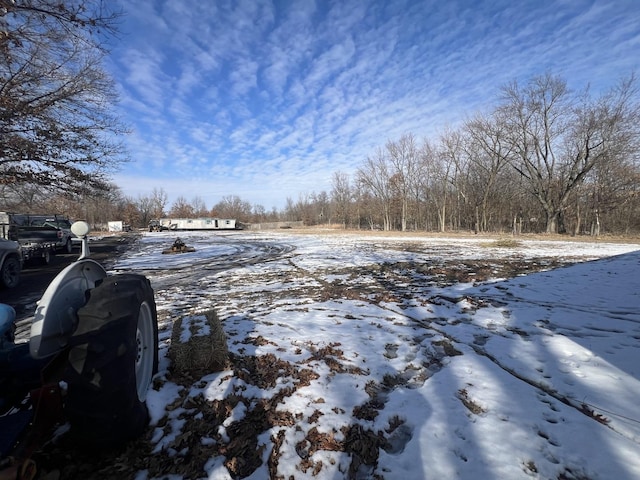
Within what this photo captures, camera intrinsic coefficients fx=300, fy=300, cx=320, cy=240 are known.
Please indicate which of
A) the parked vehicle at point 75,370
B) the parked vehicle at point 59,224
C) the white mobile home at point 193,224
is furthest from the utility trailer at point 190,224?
the parked vehicle at point 75,370

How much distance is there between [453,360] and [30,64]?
15592mm

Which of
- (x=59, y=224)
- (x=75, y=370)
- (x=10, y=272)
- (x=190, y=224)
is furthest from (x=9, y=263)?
(x=190, y=224)

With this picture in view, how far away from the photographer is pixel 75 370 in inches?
69.3

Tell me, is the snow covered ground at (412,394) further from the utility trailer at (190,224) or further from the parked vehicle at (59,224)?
the utility trailer at (190,224)

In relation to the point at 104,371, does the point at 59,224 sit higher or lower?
higher

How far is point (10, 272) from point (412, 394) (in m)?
11.3

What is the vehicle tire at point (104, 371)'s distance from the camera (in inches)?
69.7

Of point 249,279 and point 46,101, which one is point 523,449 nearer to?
point 249,279

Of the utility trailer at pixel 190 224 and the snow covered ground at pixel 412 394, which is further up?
the utility trailer at pixel 190 224

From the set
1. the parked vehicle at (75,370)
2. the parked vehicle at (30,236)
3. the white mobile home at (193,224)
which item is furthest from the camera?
the white mobile home at (193,224)

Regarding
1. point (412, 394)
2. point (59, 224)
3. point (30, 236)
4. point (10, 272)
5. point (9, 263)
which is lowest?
point (412, 394)

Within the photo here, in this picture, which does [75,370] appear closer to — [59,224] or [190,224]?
[59,224]

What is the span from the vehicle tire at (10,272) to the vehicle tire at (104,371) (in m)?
9.36

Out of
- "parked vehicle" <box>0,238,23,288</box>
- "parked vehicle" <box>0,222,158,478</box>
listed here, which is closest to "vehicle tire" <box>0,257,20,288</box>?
"parked vehicle" <box>0,238,23,288</box>
